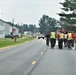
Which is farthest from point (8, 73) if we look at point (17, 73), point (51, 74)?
point (51, 74)

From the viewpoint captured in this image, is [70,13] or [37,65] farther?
[70,13]

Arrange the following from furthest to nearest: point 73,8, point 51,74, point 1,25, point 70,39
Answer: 1. point 1,25
2. point 73,8
3. point 70,39
4. point 51,74

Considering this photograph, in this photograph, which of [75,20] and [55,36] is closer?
[55,36]

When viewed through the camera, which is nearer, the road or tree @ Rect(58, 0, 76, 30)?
the road

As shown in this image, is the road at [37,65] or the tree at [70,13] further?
the tree at [70,13]

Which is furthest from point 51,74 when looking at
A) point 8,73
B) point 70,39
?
point 70,39

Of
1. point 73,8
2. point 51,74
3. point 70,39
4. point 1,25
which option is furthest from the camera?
point 1,25

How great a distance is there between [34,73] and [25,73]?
386mm

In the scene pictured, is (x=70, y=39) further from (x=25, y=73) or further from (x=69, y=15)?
(x=69, y=15)

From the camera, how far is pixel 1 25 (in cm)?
12988

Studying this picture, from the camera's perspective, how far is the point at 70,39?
125 ft

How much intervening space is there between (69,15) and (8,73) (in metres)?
86.0

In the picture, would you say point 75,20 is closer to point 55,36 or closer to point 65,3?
point 65,3

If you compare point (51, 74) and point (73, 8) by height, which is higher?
point (73, 8)
